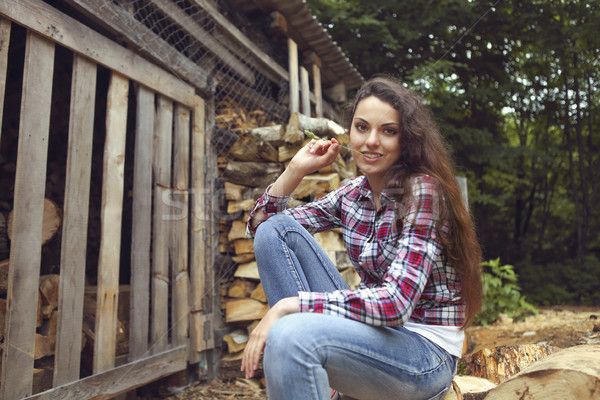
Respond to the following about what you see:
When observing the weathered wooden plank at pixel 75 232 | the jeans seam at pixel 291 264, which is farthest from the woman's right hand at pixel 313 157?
the weathered wooden plank at pixel 75 232

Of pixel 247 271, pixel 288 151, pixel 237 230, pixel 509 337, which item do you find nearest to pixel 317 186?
pixel 288 151

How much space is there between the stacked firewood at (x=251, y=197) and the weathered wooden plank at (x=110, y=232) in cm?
98

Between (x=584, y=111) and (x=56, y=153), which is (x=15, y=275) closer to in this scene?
(x=56, y=153)

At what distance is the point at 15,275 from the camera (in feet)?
6.15

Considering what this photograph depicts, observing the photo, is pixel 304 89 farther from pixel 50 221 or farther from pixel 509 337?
pixel 509 337

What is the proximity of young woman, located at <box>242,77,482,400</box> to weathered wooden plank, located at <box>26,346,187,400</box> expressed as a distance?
4.07ft

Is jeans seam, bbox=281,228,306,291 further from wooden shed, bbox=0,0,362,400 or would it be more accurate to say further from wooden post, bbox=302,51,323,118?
wooden post, bbox=302,51,323,118

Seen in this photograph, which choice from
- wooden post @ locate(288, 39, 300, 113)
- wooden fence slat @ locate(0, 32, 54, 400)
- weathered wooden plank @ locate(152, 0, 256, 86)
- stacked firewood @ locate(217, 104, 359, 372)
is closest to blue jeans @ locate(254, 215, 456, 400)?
wooden fence slat @ locate(0, 32, 54, 400)

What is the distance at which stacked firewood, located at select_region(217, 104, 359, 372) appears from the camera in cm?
321

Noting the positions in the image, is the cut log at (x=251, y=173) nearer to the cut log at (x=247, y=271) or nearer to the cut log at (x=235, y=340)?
the cut log at (x=247, y=271)

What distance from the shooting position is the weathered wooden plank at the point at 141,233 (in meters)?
2.59

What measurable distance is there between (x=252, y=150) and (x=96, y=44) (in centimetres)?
139

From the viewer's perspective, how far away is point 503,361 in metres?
2.12

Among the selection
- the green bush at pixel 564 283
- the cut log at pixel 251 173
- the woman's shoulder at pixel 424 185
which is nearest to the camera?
the woman's shoulder at pixel 424 185
